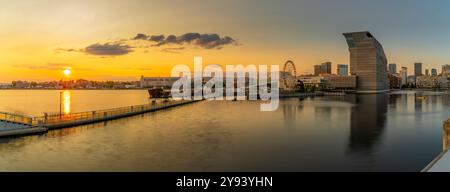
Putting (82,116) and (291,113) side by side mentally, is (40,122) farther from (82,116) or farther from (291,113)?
(291,113)

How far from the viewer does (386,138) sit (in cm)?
3183

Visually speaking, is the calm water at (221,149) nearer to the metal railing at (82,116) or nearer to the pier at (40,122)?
the pier at (40,122)

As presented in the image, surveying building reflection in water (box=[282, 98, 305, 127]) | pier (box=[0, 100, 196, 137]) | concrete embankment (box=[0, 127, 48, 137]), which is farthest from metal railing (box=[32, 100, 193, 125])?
building reflection in water (box=[282, 98, 305, 127])

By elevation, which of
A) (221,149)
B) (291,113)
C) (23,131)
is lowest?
(221,149)

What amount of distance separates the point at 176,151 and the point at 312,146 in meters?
9.95

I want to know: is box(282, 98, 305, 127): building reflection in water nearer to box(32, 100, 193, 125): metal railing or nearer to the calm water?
the calm water

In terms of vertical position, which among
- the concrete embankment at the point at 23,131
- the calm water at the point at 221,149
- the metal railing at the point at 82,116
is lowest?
the calm water at the point at 221,149

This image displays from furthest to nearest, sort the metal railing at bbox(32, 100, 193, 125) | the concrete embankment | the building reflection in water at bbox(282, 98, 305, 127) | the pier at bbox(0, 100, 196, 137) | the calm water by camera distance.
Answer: the building reflection in water at bbox(282, 98, 305, 127)
the metal railing at bbox(32, 100, 193, 125)
the pier at bbox(0, 100, 196, 137)
the concrete embankment
the calm water

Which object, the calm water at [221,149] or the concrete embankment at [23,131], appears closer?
the calm water at [221,149]

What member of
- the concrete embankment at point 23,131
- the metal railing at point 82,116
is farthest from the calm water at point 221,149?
the metal railing at point 82,116

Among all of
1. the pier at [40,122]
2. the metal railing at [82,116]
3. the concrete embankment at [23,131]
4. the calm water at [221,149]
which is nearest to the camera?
the calm water at [221,149]

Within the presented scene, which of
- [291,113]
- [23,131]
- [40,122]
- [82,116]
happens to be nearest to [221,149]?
[23,131]
